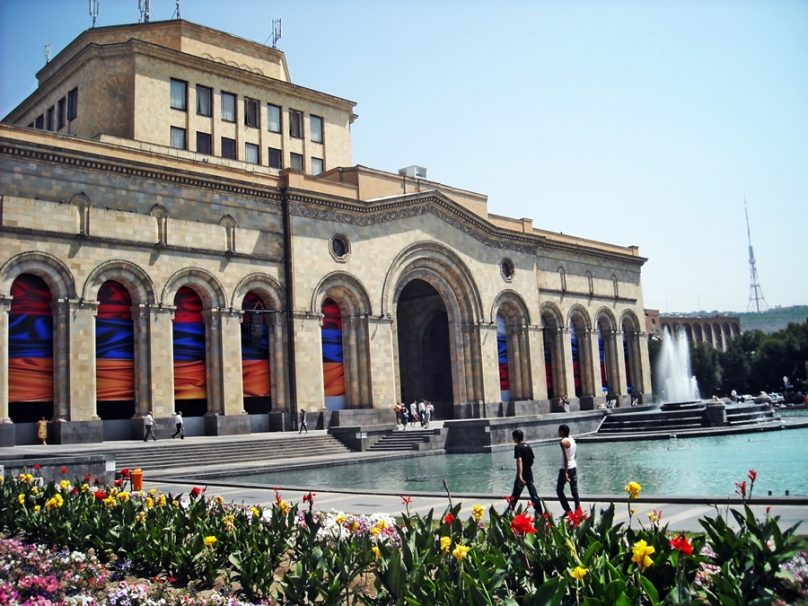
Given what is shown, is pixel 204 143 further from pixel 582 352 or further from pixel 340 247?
pixel 582 352

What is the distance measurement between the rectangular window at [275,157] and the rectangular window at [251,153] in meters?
0.80

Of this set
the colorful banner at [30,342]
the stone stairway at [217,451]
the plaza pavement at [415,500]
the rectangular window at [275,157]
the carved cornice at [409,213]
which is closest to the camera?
the plaza pavement at [415,500]

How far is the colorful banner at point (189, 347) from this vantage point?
3131 cm

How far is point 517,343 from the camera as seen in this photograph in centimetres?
4634

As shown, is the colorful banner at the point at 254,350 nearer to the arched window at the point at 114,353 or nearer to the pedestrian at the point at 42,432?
the arched window at the point at 114,353

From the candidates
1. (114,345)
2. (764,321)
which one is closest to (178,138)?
(114,345)

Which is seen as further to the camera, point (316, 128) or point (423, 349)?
point (423, 349)

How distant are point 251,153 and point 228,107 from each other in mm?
2640

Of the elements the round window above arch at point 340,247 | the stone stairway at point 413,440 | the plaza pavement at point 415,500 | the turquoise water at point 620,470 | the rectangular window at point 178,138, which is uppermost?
the rectangular window at point 178,138

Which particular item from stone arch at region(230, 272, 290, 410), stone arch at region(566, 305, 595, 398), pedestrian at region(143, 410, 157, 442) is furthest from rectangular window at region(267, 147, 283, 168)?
stone arch at region(566, 305, 595, 398)

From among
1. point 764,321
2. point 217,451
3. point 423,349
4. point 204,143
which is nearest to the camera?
point 217,451

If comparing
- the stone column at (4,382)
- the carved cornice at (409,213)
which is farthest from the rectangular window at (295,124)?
the stone column at (4,382)

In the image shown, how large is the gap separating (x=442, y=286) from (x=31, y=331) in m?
21.7

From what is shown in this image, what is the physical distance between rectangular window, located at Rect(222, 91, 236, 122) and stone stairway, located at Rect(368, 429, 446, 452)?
756 inches
